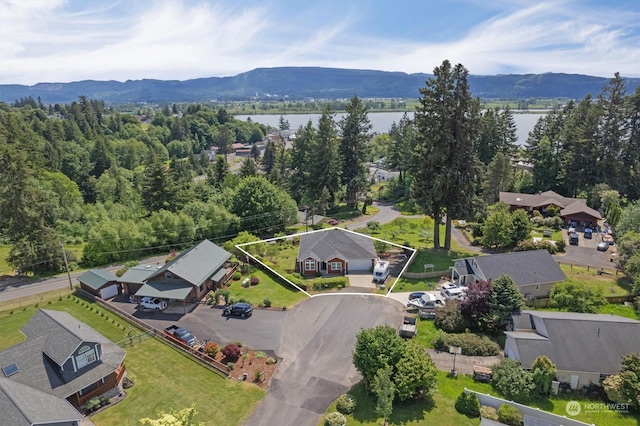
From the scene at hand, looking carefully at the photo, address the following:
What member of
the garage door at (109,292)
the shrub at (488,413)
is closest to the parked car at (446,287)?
the shrub at (488,413)

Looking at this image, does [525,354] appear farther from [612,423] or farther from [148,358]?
[148,358]

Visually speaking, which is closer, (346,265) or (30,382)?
(30,382)

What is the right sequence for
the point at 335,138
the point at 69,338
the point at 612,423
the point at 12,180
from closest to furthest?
the point at 612,423, the point at 69,338, the point at 12,180, the point at 335,138

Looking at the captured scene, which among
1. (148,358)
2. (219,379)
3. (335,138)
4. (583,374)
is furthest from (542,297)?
(335,138)

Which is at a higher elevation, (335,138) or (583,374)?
(335,138)

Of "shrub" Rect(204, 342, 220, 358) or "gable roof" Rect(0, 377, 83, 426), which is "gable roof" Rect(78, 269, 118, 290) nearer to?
"shrub" Rect(204, 342, 220, 358)

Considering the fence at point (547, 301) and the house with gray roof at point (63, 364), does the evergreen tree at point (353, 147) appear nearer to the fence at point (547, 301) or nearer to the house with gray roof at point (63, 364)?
the fence at point (547, 301)

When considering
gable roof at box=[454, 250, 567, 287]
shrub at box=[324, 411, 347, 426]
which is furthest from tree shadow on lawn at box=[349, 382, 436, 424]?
gable roof at box=[454, 250, 567, 287]
